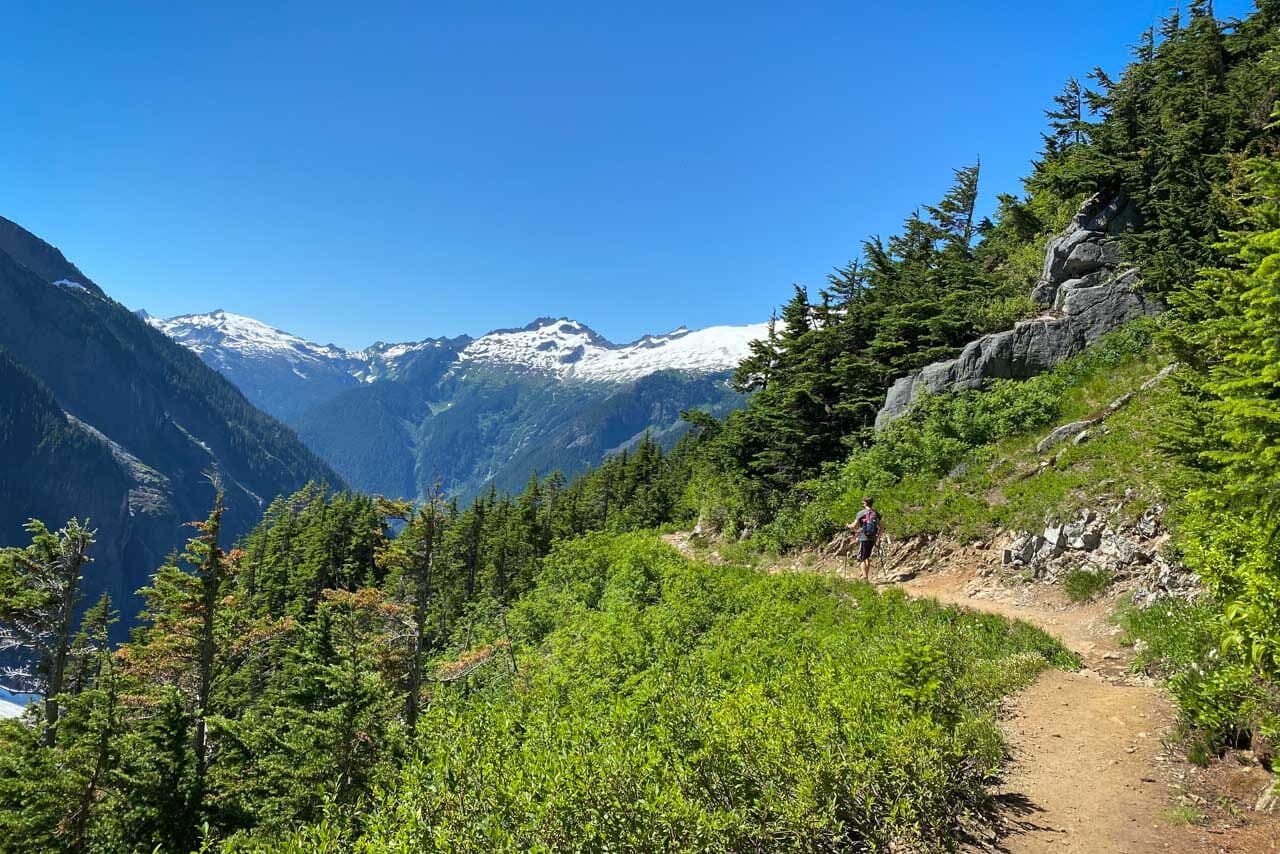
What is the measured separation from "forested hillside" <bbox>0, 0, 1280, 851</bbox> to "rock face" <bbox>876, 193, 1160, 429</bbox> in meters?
0.64

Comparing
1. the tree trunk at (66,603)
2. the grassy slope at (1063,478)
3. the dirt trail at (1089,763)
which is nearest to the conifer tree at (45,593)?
the tree trunk at (66,603)

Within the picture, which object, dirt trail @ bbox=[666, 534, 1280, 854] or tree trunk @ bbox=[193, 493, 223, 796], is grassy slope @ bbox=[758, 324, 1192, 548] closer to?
dirt trail @ bbox=[666, 534, 1280, 854]

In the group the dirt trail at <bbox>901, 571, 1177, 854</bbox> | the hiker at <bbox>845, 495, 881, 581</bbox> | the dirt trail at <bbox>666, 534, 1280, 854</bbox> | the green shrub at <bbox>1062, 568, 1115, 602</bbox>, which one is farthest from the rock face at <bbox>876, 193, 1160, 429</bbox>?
the dirt trail at <bbox>901, 571, 1177, 854</bbox>

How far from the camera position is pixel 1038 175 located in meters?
40.7

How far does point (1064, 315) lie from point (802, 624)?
1837cm

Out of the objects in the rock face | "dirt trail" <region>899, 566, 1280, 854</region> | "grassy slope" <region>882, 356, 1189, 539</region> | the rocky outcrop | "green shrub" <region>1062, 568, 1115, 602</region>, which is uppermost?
the rock face

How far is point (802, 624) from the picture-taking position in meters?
14.9

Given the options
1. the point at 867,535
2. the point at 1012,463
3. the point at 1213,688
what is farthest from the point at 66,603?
the point at 1012,463

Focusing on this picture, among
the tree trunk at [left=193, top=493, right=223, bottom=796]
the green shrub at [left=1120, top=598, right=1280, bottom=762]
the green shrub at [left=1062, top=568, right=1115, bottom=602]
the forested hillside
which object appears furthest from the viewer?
the tree trunk at [left=193, top=493, right=223, bottom=796]

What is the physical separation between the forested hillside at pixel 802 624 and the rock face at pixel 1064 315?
2.09 feet

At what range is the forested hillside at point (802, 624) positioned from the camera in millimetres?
6055

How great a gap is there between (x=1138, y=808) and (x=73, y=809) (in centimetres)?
2172

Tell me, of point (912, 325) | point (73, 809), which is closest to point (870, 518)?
point (912, 325)

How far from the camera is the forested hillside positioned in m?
6.05
